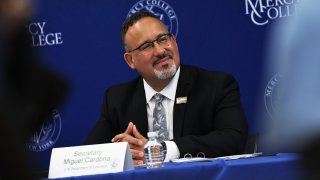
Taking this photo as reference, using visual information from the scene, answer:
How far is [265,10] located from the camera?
4758 mm

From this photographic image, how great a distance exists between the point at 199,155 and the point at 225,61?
4.25 ft

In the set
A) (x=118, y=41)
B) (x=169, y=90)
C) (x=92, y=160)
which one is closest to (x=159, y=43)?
(x=169, y=90)

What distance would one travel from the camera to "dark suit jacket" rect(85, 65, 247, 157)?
376cm

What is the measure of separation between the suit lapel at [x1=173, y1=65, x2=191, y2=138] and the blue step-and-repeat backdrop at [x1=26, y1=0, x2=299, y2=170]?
558mm

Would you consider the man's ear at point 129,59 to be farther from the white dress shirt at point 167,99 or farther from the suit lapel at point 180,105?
the suit lapel at point 180,105

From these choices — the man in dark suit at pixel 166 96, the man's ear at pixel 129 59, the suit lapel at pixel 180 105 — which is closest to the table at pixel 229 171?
the man in dark suit at pixel 166 96

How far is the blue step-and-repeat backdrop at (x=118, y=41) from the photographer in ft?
15.5

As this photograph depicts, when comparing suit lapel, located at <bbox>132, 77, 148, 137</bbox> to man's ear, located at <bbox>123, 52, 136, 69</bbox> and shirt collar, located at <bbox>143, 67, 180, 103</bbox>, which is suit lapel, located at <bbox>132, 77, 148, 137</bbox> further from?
man's ear, located at <bbox>123, 52, 136, 69</bbox>

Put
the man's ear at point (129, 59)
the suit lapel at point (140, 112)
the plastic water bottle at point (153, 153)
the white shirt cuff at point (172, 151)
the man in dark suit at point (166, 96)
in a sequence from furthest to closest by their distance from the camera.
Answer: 1. the man's ear at point (129, 59)
2. the suit lapel at point (140, 112)
3. the man in dark suit at point (166, 96)
4. the white shirt cuff at point (172, 151)
5. the plastic water bottle at point (153, 153)

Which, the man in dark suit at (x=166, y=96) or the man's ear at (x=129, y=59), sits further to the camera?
the man's ear at (x=129, y=59)

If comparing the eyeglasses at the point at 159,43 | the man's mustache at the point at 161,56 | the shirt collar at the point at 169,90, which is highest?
the eyeglasses at the point at 159,43

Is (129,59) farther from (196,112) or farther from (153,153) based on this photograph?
(153,153)

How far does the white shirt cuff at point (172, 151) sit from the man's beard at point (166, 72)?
67 centimetres

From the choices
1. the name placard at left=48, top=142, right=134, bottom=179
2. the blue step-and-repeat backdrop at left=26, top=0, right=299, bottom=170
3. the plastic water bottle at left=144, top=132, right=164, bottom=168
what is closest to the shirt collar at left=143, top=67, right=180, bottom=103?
the blue step-and-repeat backdrop at left=26, top=0, right=299, bottom=170
